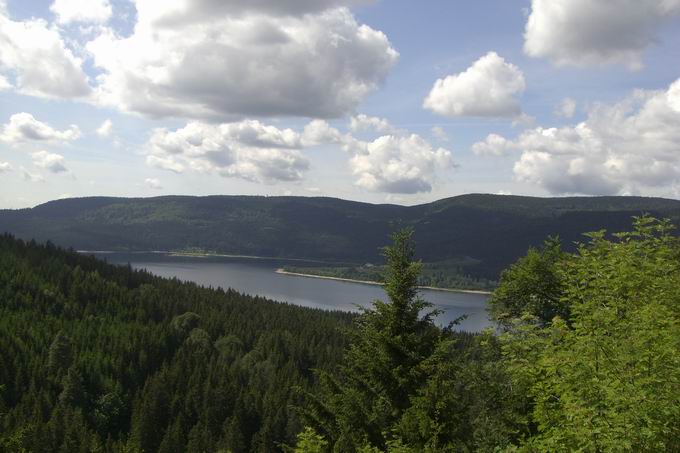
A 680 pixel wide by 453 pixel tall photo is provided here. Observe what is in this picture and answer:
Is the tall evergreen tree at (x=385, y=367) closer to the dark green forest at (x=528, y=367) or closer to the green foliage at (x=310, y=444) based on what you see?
the dark green forest at (x=528, y=367)

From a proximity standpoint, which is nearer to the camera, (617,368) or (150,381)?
(617,368)

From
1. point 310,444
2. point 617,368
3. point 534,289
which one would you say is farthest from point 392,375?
point 534,289

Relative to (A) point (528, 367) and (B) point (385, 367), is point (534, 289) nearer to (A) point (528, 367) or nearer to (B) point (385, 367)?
(B) point (385, 367)

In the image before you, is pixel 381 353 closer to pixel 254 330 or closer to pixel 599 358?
pixel 599 358

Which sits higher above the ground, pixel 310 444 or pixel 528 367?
pixel 528 367

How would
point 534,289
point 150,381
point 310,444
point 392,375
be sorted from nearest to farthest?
point 310,444 < point 392,375 < point 534,289 < point 150,381

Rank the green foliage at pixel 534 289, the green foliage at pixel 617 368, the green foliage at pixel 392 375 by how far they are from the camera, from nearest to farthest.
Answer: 1. the green foliage at pixel 617 368
2. the green foliage at pixel 392 375
3. the green foliage at pixel 534 289

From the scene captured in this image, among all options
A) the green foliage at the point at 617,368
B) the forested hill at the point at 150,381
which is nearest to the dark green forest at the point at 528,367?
the green foliage at the point at 617,368

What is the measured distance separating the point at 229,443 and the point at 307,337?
278 feet

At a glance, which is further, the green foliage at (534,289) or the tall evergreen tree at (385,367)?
the green foliage at (534,289)

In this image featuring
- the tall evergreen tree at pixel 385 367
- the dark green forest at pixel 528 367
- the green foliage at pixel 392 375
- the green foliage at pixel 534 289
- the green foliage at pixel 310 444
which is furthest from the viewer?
the green foliage at pixel 534 289

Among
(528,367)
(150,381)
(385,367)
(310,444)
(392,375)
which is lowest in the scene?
(150,381)

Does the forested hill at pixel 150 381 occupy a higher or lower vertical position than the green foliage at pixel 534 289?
lower

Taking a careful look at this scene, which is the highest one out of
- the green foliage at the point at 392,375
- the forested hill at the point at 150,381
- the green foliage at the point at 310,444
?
the green foliage at the point at 392,375
